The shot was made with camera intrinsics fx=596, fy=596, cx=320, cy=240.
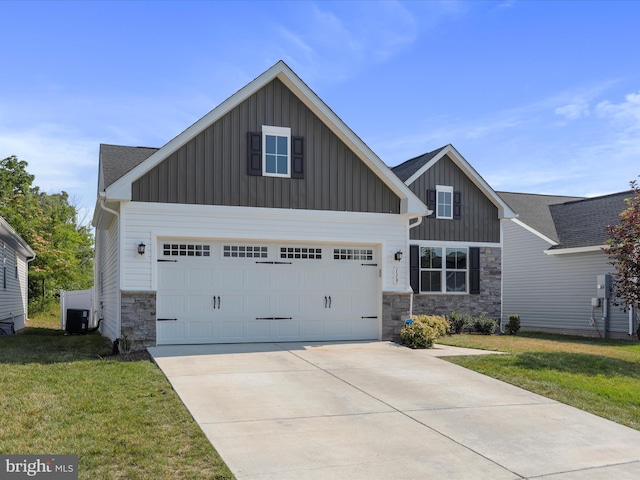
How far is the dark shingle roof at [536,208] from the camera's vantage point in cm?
2303

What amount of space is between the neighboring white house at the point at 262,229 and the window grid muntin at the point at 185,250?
22mm

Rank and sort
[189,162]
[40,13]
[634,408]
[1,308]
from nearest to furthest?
[634,408], [40,13], [189,162], [1,308]

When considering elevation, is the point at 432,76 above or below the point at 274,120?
above

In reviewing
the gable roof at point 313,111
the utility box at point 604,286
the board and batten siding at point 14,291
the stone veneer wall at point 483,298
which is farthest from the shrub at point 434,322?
the board and batten siding at point 14,291

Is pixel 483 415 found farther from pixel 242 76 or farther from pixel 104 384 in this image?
pixel 242 76

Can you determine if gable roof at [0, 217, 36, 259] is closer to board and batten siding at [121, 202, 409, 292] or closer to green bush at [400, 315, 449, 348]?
board and batten siding at [121, 202, 409, 292]

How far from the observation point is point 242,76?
13820mm

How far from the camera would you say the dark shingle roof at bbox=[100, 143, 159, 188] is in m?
14.4

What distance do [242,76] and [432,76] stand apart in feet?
14.4

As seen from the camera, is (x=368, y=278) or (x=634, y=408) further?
(x=368, y=278)

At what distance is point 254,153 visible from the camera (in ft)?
44.3

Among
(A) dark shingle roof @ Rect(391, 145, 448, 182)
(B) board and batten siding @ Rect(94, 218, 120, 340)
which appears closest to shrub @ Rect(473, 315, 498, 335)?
(A) dark shingle roof @ Rect(391, 145, 448, 182)

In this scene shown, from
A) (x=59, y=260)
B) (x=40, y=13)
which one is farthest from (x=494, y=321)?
(x=59, y=260)

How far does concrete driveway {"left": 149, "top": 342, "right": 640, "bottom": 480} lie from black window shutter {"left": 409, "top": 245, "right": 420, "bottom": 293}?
319 inches
